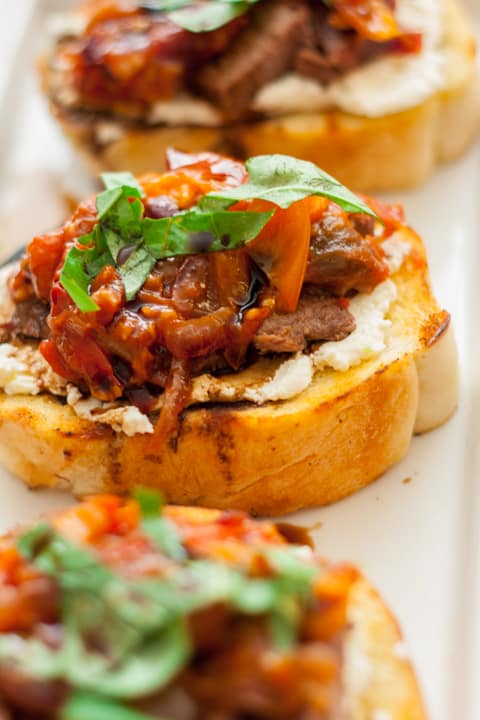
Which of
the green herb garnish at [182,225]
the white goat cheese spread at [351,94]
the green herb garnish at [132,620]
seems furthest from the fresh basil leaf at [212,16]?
the green herb garnish at [132,620]

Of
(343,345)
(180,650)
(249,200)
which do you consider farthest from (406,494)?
(180,650)

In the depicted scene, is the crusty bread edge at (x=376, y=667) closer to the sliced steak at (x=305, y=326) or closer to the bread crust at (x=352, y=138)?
the sliced steak at (x=305, y=326)

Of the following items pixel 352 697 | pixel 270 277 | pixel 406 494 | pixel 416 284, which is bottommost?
pixel 406 494

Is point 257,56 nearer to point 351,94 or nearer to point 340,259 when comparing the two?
point 351,94

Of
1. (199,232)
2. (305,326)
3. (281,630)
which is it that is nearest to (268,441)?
(305,326)

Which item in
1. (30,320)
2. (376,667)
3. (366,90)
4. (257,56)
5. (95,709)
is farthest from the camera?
(366,90)

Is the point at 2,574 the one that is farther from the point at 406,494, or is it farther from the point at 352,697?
the point at 406,494
